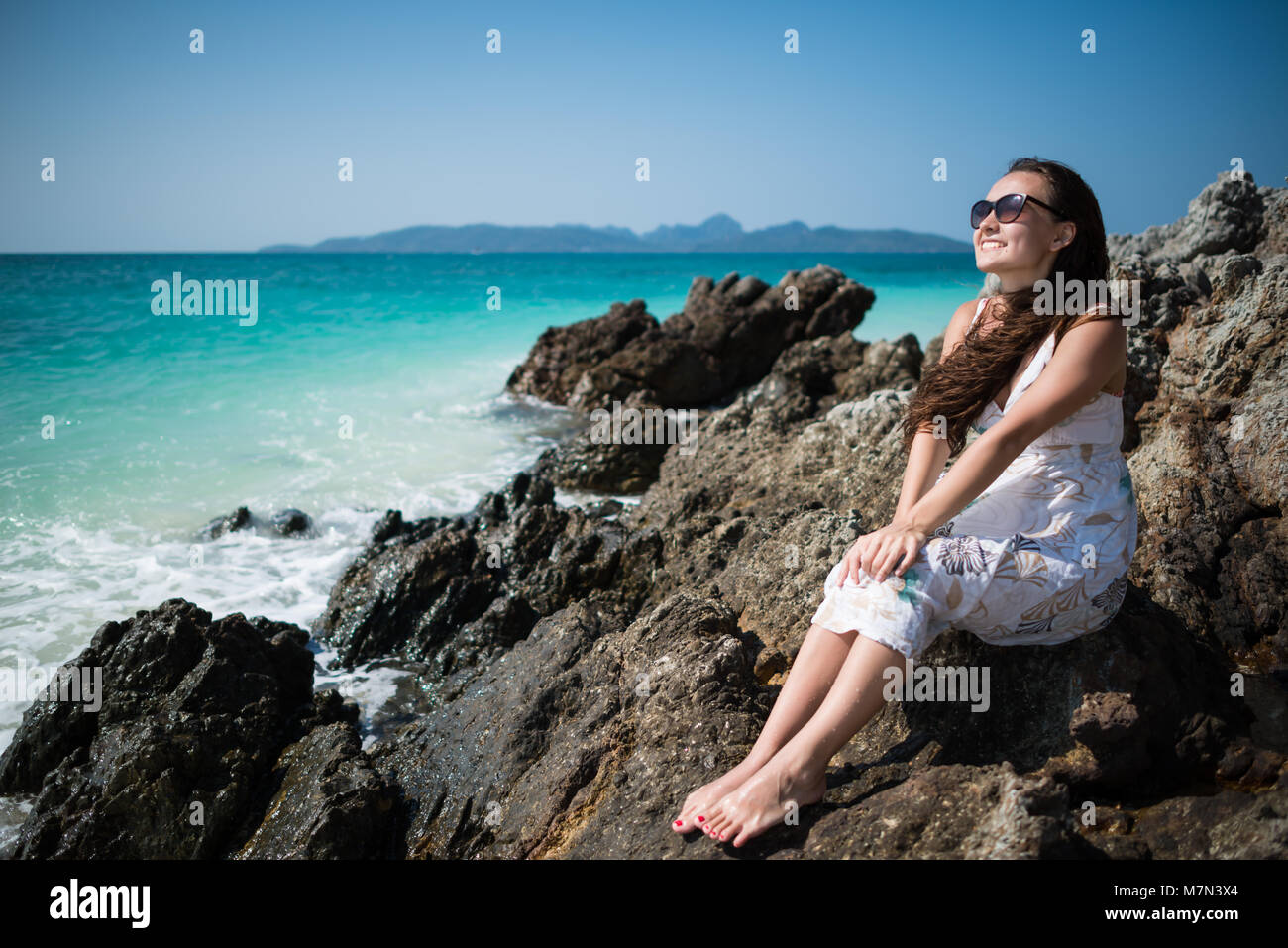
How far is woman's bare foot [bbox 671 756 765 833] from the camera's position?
2.87 meters

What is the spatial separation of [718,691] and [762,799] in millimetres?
818

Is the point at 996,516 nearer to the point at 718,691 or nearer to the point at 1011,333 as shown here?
the point at 1011,333

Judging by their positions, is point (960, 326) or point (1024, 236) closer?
point (1024, 236)

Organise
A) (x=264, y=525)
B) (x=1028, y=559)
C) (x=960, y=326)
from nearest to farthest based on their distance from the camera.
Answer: (x=1028, y=559), (x=960, y=326), (x=264, y=525)

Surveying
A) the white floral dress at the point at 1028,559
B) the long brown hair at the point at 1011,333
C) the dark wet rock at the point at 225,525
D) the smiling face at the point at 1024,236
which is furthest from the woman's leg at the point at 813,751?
the dark wet rock at the point at 225,525

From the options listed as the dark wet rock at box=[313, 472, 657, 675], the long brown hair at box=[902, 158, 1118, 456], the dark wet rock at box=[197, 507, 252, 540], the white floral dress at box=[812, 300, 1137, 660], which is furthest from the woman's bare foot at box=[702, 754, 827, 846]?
the dark wet rock at box=[197, 507, 252, 540]

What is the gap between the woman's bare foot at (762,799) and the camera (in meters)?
2.73

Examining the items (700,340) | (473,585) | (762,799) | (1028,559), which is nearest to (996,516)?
(1028,559)

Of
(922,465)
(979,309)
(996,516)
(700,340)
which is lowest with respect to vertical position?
(996,516)

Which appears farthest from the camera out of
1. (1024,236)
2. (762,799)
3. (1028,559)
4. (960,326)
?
(960,326)

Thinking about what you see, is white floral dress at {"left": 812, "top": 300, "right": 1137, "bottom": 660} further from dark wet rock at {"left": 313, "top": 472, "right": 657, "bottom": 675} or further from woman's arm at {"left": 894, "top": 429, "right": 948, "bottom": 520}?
dark wet rock at {"left": 313, "top": 472, "right": 657, "bottom": 675}

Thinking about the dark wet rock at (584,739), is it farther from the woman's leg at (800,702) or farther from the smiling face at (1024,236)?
the smiling face at (1024,236)

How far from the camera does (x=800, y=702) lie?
9.68ft
